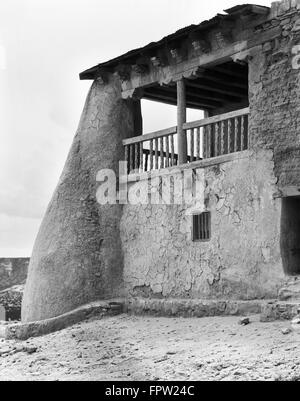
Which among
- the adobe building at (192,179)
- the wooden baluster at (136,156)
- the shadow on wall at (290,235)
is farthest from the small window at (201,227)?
the wooden baluster at (136,156)

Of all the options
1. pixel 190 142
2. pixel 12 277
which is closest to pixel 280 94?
pixel 190 142

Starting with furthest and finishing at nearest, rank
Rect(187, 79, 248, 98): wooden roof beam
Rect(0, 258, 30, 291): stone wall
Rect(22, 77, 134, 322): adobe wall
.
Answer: Rect(0, 258, 30, 291): stone wall
Rect(187, 79, 248, 98): wooden roof beam
Rect(22, 77, 134, 322): adobe wall

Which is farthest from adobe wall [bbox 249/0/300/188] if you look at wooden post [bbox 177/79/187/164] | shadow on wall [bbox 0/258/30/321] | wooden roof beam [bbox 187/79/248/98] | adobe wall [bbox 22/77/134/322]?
shadow on wall [bbox 0/258/30/321]

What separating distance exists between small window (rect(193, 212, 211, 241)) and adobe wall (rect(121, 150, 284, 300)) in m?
0.12

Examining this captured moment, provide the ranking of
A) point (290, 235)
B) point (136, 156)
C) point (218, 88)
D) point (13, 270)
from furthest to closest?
point (13, 270) < point (218, 88) < point (136, 156) < point (290, 235)

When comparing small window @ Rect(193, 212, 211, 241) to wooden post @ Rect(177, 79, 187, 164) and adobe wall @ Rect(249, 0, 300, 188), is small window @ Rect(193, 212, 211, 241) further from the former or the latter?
adobe wall @ Rect(249, 0, 300, 188)

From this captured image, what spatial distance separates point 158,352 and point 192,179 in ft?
12.6

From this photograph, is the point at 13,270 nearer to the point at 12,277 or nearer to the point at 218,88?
the point at 12,277

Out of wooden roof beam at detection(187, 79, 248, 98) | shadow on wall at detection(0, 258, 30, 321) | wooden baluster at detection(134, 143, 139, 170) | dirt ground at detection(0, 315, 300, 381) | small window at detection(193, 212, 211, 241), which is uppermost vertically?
wooden roof beam at detection(187, 79, 248, 98)

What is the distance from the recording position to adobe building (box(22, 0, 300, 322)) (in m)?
12.1

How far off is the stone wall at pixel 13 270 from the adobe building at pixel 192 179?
9666 millimetres

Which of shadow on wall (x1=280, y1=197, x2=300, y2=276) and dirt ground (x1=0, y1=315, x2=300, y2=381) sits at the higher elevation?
shadow on wall (x1=280, y1=197, x2=300, y2=276)

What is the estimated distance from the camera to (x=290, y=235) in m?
12.1

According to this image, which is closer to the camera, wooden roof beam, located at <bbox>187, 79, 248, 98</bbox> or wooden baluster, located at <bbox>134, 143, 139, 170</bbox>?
Result: wooden baluster, located at <bbox>134, 143, 139, 170</bbox>
